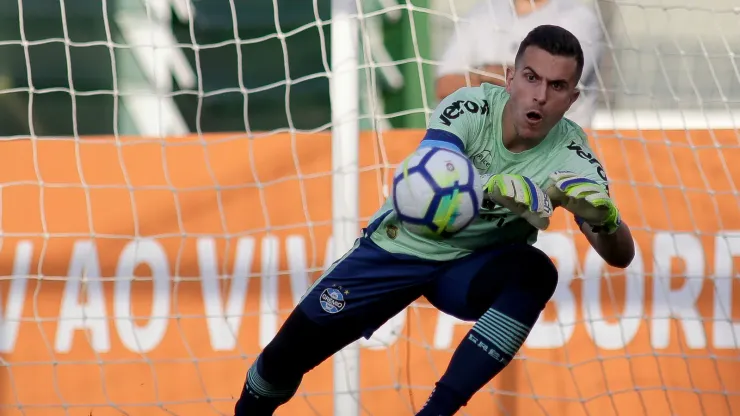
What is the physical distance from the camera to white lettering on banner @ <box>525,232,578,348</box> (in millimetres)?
4379

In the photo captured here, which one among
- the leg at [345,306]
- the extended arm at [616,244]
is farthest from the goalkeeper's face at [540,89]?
the leg at [345,306]

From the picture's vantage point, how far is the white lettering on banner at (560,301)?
172 inches

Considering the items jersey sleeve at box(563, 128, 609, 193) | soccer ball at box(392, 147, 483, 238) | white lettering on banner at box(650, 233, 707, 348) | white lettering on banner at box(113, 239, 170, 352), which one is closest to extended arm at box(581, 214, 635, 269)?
jersey sleeve at box(563, 128, 609, 193)

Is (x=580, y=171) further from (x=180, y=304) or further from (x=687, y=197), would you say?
(x=180, y=304)

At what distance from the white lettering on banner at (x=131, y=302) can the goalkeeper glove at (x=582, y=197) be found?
82.1 inches

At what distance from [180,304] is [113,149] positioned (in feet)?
2.30

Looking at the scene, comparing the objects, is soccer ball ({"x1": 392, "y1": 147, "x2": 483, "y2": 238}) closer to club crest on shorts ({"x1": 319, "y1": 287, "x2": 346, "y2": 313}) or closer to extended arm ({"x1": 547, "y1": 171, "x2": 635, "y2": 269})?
extended arm ({"x1": 547, "y1": 171, "x2": 635, "y2": 269})

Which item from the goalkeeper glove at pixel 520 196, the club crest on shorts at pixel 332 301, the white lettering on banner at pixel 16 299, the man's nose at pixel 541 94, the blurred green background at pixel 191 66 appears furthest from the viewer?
the blurred green background at pixel 191 66

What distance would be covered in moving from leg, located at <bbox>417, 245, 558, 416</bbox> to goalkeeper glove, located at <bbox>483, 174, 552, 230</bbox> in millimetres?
253

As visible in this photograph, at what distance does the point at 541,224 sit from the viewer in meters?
2.74

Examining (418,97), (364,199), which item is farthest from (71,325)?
(418,97)

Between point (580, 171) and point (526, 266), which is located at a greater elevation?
point (580, 171)

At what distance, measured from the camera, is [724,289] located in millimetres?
4449

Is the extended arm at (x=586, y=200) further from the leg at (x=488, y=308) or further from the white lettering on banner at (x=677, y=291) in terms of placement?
the white lettering on banner at (x=677, y=291)
